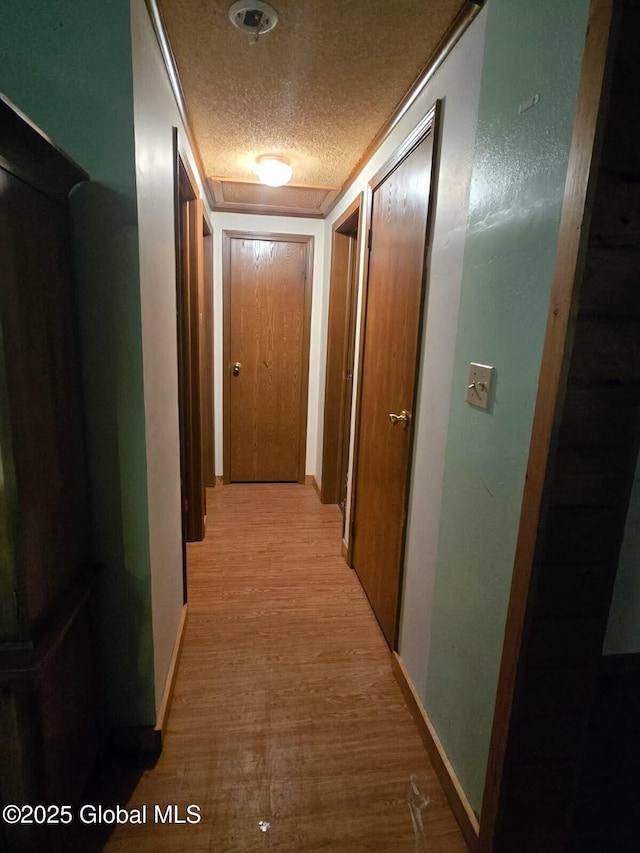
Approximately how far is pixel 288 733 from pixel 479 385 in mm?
1322

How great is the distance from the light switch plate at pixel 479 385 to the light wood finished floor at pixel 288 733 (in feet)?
3.87

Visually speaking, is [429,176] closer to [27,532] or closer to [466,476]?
[466,476]

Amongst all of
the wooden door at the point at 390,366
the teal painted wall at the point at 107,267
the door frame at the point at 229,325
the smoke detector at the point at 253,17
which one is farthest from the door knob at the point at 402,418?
the door frame at the point at 229,325

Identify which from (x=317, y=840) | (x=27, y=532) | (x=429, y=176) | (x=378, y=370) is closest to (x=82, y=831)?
(x=317, y=840)

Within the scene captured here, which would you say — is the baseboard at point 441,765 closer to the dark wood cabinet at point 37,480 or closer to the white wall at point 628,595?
the white wall at point 628,595

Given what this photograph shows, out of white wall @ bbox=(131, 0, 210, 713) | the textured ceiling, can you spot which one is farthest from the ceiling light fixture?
white wall @ bbox=(131, 0, 210, 713)

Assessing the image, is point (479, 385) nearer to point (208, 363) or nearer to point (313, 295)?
point (208, 363)

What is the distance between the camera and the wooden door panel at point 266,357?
3.48 m

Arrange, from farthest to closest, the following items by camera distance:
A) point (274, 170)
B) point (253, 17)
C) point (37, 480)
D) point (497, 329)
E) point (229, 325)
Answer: point (229, 325) < point (274, 170) < point (253, 17) < point (497, 329) < point (37, 480)

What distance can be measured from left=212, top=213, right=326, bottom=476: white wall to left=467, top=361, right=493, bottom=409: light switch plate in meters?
2.25

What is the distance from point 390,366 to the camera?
1.83 metres

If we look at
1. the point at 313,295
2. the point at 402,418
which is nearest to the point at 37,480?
the point at 402,418

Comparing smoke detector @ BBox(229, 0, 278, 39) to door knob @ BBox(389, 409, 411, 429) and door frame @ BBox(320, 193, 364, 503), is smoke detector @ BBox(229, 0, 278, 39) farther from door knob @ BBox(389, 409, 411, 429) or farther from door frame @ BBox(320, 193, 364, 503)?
door frame @ BBox(320, 193, 364, 503)

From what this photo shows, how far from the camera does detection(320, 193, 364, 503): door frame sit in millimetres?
3016
